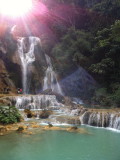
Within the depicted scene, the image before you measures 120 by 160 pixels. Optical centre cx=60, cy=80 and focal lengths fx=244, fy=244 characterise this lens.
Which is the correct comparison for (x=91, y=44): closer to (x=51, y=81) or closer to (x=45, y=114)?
(x=51, y=81)

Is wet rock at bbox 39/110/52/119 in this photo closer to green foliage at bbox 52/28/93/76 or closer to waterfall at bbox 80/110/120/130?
waterfall at bbox 80/110/120/130

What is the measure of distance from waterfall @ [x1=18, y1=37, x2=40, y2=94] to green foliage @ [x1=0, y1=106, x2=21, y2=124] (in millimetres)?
10591

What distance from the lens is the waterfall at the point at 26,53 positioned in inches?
1095

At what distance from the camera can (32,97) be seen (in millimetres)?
22016

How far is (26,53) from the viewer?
30.1 metres

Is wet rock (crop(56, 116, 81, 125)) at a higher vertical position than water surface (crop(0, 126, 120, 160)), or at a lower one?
higher

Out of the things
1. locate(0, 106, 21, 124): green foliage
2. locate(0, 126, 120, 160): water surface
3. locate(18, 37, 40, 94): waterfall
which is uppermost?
locate(18, 37, 40, 94): waterfall

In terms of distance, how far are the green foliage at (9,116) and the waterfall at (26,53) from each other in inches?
417

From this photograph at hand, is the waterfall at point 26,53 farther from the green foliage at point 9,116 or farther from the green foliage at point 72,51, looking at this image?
the green foliage at point 9,116

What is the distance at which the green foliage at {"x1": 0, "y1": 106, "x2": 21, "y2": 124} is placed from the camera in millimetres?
15727

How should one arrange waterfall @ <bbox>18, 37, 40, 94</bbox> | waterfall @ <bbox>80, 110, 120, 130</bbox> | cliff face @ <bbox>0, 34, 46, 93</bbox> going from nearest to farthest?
waterfall @ <bbox>80, 110, 120, 130</bbox>
cliff face @ <bbox>0, 34, 46, 93</bbox>
waterfall @ <bbox>18, 37, 40, 94</bbox>

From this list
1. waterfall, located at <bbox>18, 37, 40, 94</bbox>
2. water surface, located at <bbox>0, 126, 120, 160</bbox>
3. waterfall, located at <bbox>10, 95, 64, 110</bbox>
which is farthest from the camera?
waterfall, located at <bbox>18, 37, 40, 94</bbox>

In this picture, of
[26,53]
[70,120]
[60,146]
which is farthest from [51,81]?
[60,146]

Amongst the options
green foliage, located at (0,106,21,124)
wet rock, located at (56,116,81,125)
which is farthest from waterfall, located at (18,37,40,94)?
wet rock, located at (56,116,81,125)
